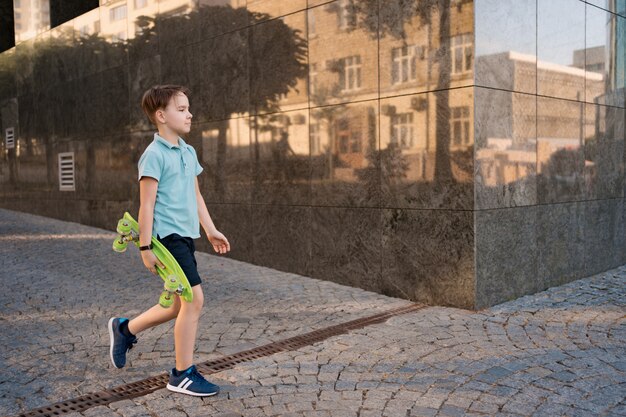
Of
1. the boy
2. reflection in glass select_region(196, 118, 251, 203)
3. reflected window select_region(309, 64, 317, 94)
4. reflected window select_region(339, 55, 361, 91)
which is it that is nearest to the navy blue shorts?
the boy

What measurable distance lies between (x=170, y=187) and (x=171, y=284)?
1.93ft

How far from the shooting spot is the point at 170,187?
3.72 metres

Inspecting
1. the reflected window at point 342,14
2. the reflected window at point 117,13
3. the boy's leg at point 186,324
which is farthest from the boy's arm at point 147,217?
the reflected window at point 117,13

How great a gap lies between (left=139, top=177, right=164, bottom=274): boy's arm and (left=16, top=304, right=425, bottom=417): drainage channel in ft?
2.88

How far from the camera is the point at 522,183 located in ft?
21.4

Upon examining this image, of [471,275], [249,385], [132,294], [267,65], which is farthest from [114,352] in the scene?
[267,65]

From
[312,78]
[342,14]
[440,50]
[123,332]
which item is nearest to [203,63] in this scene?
[312,78]

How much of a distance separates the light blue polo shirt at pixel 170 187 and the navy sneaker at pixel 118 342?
0.87 meters

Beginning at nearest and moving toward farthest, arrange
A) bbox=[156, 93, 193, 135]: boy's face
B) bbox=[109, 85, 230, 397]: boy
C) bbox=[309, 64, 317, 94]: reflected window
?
bbox=[109, 85, 230, 397]: boy < bbox=[156, 93, 193, 135]: boy's face < bbox=[309, 64, 317, 94]: reflected window

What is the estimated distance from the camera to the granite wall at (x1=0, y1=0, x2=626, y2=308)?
239 inches

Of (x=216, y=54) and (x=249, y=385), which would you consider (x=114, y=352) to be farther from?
(x=216, y=54)

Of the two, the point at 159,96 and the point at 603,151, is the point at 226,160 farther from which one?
the point at 159,96

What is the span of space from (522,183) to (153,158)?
4.28 metres

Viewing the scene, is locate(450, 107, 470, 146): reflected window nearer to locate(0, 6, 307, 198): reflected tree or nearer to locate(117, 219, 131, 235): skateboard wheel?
locate(0, 6, 307, 198): reflected tree
